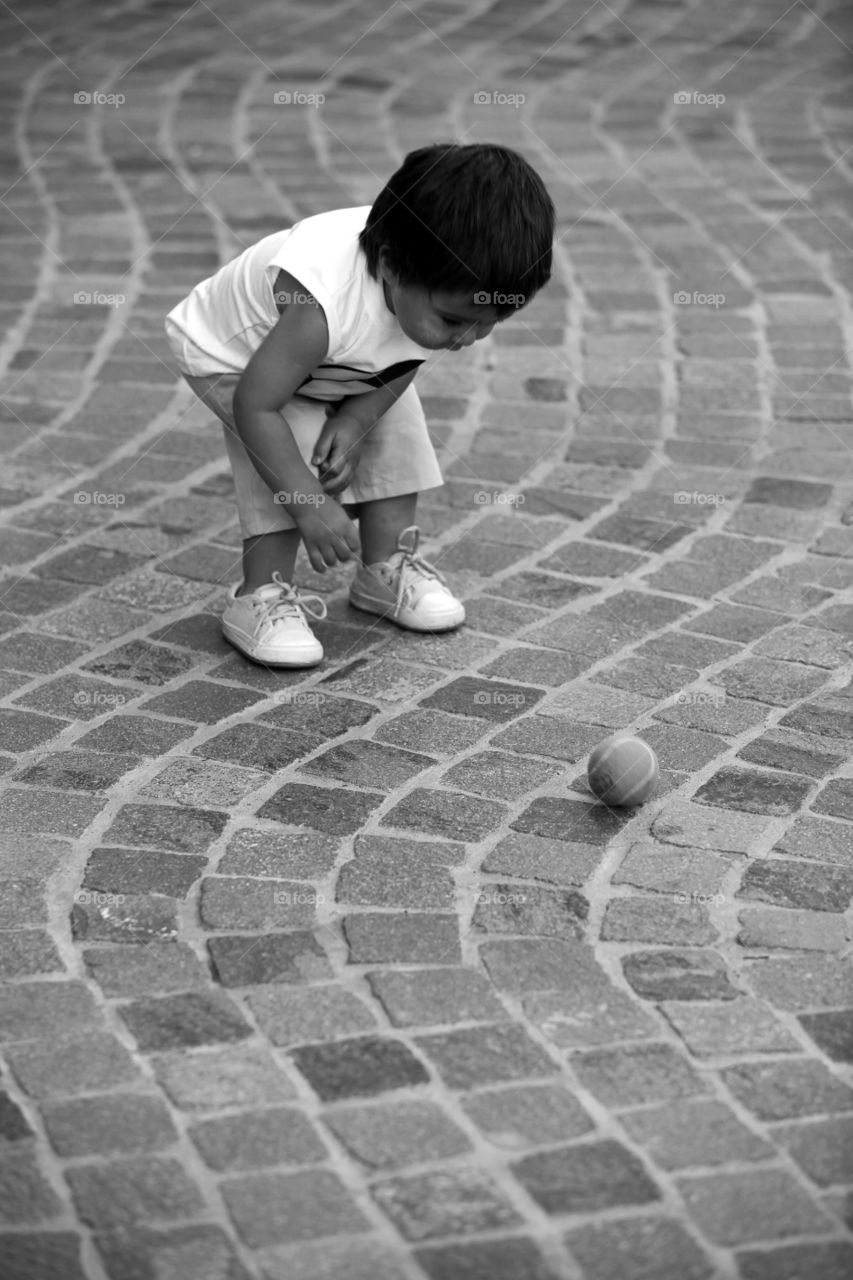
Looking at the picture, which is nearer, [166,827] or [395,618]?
[166,827]

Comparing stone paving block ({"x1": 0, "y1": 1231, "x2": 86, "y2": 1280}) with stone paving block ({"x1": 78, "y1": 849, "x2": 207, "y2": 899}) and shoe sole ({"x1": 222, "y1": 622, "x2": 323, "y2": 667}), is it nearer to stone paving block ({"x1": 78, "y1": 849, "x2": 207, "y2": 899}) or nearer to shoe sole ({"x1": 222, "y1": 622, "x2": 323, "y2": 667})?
stone paving block ({"x1": 78, "y1": 849, "x2": 207, "y2": 899})

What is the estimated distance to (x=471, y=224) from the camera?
3080 mm

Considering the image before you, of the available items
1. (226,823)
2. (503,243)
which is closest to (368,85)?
(503,243)

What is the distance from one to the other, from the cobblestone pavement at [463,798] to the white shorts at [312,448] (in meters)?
0.31

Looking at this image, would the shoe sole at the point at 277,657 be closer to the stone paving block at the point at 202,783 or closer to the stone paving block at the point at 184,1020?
the stone paving block at the point at 202,783

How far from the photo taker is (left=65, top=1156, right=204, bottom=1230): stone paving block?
2.02m

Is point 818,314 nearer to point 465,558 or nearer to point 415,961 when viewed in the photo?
point 465,558

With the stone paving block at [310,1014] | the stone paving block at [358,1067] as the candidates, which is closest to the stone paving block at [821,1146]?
the stone paving block at [358,1067]

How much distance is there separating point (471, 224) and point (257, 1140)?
1.75 meters

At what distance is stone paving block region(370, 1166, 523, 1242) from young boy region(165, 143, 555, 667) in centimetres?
154

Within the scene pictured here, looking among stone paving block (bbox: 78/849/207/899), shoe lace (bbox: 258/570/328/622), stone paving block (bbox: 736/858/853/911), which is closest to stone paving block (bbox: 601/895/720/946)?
stone paving block (bbox: 736/858/853/911)

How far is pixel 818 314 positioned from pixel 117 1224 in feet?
13.8

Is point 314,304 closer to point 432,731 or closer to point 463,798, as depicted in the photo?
point 432,731

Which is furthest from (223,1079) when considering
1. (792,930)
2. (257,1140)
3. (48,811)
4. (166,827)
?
(792,930)
